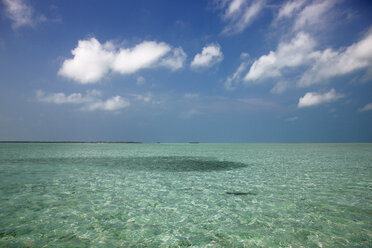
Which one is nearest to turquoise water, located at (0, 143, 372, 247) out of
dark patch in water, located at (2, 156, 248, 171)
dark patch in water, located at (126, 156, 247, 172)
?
dark patch in water, located at (126, 156, 247, 172)

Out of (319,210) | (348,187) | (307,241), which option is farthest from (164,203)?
(348,187)

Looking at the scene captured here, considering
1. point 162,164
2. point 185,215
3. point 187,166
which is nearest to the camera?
point 185,215

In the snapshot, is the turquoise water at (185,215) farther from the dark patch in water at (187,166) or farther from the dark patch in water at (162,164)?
the dark patch in water at (162,164)

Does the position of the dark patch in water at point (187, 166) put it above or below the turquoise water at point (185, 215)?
below

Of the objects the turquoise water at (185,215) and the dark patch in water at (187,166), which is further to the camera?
the dark patch in water at (187,166)

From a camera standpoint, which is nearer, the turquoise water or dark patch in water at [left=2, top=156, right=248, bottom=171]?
the turquoise water

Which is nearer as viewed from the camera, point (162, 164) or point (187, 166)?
point (187, 166)

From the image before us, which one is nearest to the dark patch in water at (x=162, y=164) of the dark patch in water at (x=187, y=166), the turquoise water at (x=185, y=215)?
the dark patch in water at (x=187, y=166)

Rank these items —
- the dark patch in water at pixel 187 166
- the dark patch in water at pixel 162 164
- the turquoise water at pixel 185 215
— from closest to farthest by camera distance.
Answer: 1. the turquoise water at pixel 185 215
2. the dark patch in water at pixel 187 166
3. the dark patch in water at pixel 162 164

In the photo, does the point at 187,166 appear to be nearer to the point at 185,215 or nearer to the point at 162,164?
the point at 162,164

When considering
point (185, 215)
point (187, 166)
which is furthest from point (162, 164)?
point (185, 215)

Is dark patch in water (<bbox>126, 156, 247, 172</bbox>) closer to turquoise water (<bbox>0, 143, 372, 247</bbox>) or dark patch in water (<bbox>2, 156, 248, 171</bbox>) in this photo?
dark patch in water (<bbox>2, 156, 248, 171</bbox>)

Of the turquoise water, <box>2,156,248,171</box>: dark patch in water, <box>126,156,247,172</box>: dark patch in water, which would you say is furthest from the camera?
<box>2,156,248,171</box>: dark patch in water

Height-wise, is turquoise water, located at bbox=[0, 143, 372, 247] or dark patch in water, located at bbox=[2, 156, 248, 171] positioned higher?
turquoise water, located at bbox=[0, 143, 372, 247]
